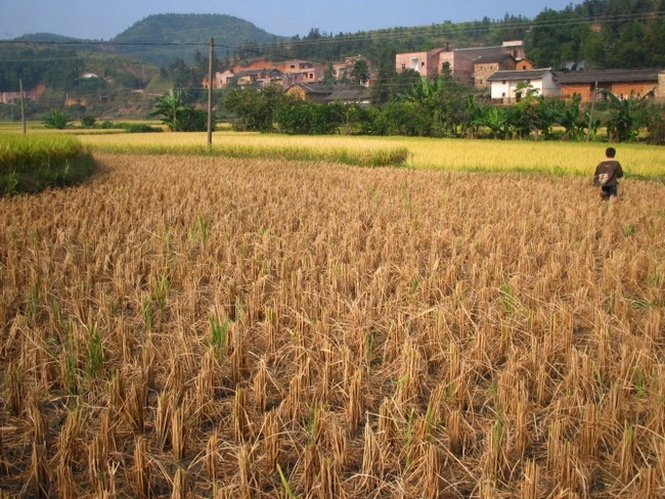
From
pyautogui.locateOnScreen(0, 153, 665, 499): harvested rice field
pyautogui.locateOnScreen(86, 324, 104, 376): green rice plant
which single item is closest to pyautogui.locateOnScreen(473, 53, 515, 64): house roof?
pyautogui.locateOnScreen(0, 153, 665, 499): harvested rice field

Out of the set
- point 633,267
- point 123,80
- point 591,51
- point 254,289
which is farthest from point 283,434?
point 123,80

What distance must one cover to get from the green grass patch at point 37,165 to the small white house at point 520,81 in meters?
39.3

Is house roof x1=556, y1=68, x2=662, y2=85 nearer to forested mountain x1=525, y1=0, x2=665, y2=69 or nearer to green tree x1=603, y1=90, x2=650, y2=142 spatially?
forested mountain x1=525, y1=0, x2=665, y2=69

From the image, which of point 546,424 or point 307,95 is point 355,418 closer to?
point 546,424

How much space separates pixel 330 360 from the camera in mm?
3459

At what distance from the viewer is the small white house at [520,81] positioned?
152 ft

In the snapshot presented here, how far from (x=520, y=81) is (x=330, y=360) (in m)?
46.6

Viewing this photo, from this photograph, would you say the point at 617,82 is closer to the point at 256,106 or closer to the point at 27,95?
the point at 256,106

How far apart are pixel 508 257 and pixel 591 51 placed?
61731 mm

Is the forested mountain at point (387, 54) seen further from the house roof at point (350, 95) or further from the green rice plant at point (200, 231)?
the green rice plant at point (200, 231)

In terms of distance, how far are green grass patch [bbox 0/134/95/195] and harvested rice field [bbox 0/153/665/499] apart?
2.93m

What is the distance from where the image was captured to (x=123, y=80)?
8888 cm

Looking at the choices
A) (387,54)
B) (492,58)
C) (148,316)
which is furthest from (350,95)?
(148,316)

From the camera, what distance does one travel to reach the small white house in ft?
152
